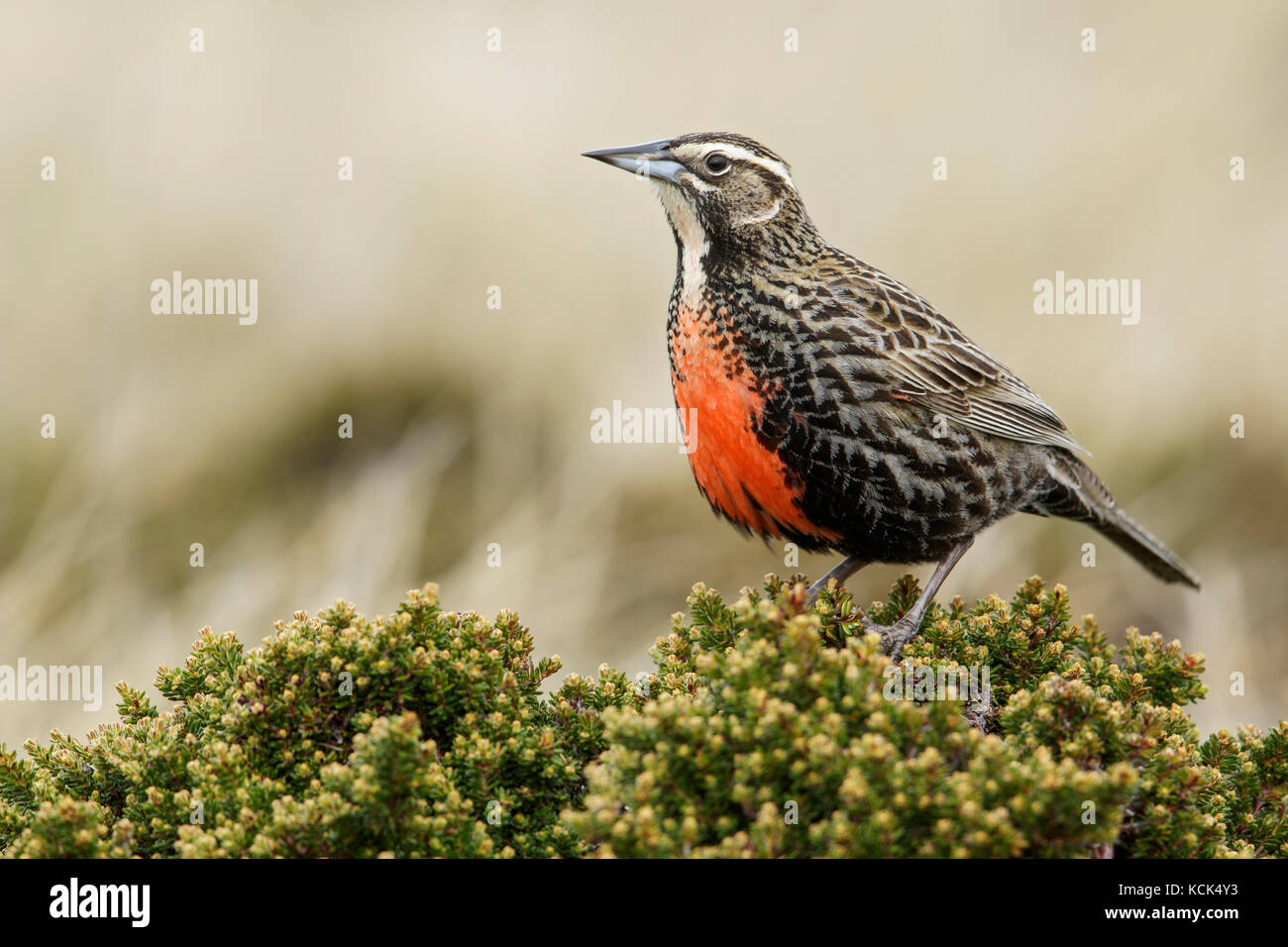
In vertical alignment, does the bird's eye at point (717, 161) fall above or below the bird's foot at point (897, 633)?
above

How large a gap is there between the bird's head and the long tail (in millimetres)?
1797

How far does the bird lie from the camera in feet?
17.5

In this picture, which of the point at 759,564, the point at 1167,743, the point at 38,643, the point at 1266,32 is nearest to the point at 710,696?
the point at 1167,743

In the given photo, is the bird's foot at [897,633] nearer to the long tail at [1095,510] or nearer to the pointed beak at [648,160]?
the long tail at [1095,510]

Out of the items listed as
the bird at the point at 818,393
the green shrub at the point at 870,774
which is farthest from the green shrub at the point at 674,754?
the bird at the point at 818,393

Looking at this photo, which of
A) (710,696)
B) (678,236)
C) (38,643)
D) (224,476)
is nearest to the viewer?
(710,696)

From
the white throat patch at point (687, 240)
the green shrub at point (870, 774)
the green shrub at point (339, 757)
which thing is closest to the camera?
the green shrub at point (870, 774)

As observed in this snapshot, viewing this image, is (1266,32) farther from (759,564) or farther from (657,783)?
(657,783)

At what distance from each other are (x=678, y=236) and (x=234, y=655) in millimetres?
2775

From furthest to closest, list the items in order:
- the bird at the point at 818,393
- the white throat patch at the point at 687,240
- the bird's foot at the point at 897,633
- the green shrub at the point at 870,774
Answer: the white throat patch at the point at 687,240, the bird at the point at 818,393, the bird's foot at the point at 897,633, the green shrub at the point at 870,774

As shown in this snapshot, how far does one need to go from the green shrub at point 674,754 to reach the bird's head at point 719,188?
1757mm

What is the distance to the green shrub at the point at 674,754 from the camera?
3297 millimetres

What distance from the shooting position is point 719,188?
18.9ft

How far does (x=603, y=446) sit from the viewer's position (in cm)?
904
